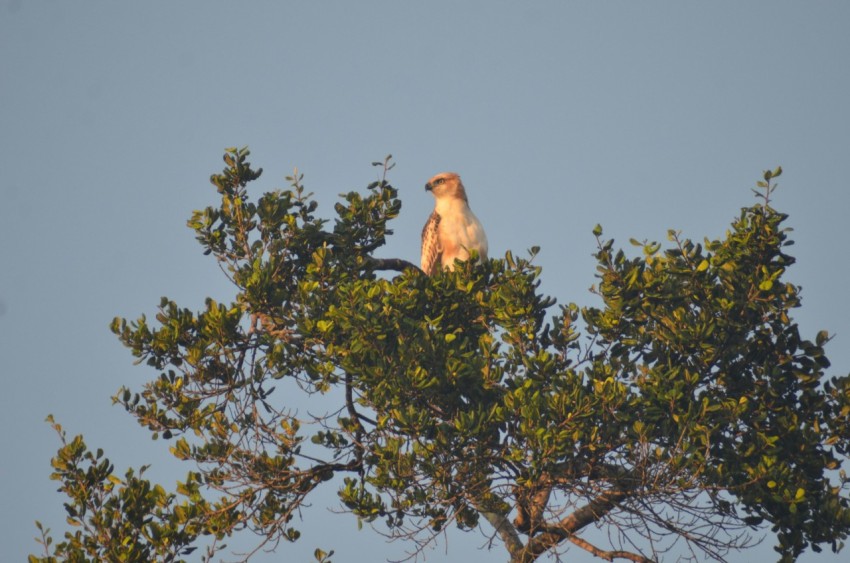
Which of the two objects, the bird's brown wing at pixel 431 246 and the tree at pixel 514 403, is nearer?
the tree at pixel 514 403

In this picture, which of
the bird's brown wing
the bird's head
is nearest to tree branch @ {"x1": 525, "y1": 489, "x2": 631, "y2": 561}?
the bird's brown wing

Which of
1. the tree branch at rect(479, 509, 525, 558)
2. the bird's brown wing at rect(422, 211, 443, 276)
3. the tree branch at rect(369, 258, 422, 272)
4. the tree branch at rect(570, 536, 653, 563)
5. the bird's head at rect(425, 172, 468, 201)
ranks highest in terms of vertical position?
the bird's head at rect(425, 172, 468, 201)

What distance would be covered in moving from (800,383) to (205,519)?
20.2 feet

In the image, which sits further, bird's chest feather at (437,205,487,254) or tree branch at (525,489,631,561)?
bird's chest feather at (437,205,487,254)

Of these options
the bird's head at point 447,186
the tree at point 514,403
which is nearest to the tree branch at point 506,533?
the tree at point 514,403

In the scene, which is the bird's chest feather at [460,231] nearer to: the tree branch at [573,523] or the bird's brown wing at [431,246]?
the bird's brown wing at [431,246]

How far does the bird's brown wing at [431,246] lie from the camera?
16672 millimetres

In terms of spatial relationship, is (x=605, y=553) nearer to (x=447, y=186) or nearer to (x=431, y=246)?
(x=431, y=246)

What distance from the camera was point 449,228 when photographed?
1675cm

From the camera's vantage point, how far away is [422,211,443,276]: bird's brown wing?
16.7m

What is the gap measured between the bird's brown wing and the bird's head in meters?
Result: 0.42

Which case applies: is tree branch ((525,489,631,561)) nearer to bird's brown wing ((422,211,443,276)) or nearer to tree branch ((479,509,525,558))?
tree branch ((479,509,525,558))

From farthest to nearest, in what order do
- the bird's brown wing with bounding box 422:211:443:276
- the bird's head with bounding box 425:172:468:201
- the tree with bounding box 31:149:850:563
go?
1. the bird's head with bounding box 425:172:468:201
2. the bird's brown wing with bounding box 422:211:443:276
3. the tree with bounding box 31:149:850:563

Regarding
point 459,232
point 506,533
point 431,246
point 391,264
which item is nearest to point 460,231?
point 459,232
